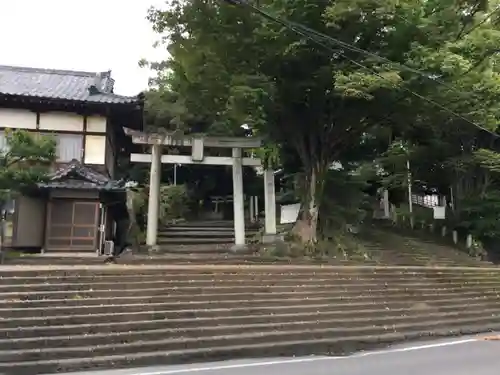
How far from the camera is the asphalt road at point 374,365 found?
7.90 meters

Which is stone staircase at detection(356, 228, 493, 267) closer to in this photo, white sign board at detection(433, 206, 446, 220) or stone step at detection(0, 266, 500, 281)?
white sign board at detection(433, 206, 446, 220)

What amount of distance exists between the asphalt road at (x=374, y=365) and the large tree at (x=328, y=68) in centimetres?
733

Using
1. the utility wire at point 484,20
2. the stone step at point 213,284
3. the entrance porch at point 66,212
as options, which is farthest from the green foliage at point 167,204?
the utility wire at point 484,20

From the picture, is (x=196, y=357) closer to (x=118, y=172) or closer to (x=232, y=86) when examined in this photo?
(x=232, y=86)

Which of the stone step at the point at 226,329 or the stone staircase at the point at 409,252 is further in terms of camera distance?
the stone staircase at the point at 409,252

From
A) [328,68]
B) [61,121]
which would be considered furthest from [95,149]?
[328,68]

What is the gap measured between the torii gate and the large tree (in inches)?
45.4

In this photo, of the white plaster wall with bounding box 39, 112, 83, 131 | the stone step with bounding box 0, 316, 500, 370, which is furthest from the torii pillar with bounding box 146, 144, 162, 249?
the stone step with bounding box 0, 316, 500, 370

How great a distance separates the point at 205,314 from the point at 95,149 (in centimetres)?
1261

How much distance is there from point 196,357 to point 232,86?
32.4 feet

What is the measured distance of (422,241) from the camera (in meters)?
25.7

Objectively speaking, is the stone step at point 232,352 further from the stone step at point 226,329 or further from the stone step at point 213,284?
the stone step at point 213,284

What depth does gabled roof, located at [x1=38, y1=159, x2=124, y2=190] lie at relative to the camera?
18.9 metres

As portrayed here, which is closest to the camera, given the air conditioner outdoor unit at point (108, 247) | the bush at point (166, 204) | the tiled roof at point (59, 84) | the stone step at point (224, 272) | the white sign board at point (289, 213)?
the stone step at point (224, 272)
